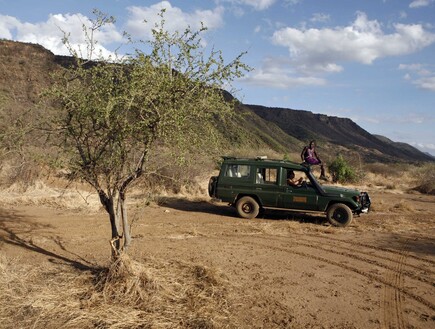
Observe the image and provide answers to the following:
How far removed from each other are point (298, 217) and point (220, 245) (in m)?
4.64

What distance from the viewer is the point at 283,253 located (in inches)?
351

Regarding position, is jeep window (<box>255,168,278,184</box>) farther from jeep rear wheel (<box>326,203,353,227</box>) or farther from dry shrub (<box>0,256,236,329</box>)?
dry shrub (<box>0,256,236,329</box>)

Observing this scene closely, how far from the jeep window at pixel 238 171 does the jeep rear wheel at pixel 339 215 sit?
274cm

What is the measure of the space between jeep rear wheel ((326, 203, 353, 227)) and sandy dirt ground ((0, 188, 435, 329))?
0.75 feet

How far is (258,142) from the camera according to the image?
5134 centimetres

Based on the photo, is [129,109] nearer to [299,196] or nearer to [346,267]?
[346,267]

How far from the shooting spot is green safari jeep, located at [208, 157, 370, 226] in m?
11.9

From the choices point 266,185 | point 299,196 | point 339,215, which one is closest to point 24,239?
point 266,185

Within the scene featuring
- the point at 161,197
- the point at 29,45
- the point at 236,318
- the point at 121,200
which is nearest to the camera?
the point at 236,318

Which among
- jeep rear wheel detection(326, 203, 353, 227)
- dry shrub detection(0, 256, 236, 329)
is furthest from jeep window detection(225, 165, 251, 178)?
dry shrub detection(0, 256, 236, 329)

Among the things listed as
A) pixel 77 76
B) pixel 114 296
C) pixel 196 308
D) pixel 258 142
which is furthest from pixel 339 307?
pixel 258 142

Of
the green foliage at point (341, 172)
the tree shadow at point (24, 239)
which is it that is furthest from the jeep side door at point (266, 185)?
the green foliage at point (341, 172)

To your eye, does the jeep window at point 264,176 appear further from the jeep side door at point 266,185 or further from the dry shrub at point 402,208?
the dry shrub at point 402,208

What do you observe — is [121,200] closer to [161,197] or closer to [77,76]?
[77,76]
